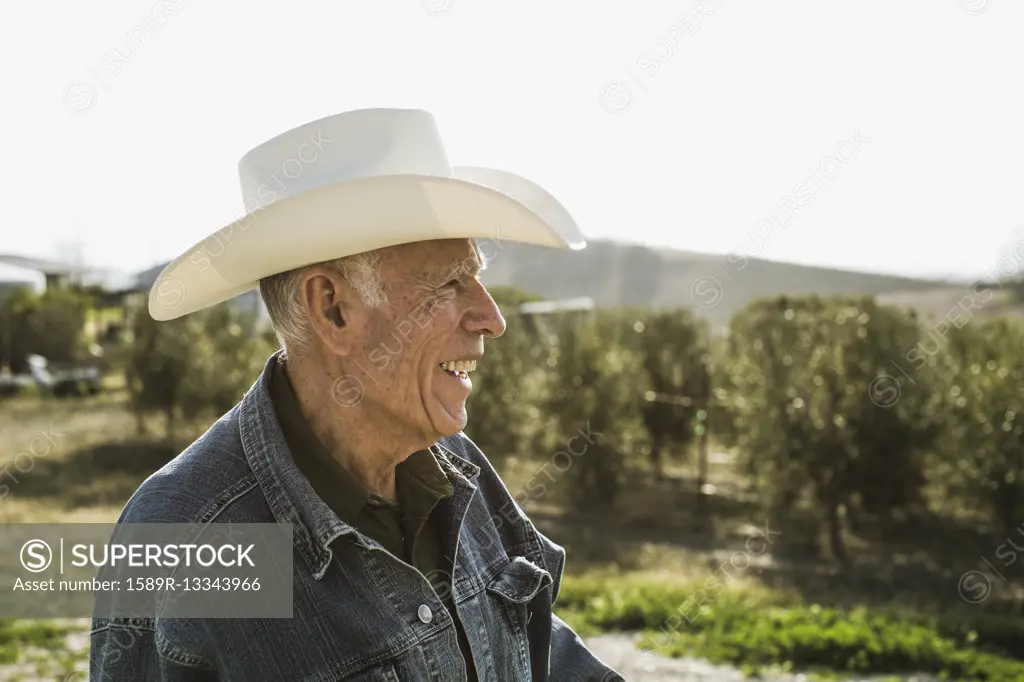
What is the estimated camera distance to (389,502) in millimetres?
1713

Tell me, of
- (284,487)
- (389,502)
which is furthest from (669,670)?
(284,487)

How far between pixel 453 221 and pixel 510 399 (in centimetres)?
982

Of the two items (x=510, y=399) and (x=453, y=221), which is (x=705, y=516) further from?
(x=453, y=221)

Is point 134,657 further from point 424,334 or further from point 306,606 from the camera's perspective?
point 424,334

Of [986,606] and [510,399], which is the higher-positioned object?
[510,399]

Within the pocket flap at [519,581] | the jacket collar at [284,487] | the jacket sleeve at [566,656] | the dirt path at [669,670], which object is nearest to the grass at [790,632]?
the dirt path at [669,670]

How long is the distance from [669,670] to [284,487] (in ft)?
13.3

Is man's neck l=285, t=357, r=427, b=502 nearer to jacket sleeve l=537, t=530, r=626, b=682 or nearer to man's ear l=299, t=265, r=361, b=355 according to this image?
man's ear l=299, t=265, r=361, b=355

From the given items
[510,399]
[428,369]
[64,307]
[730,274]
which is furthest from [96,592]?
[730,274]

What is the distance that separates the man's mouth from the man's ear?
18 cm

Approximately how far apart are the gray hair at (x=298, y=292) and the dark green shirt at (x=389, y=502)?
0.10 meters

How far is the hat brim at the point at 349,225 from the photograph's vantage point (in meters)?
1.53

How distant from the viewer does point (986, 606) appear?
276 inches

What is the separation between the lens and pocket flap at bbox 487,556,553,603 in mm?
1802
